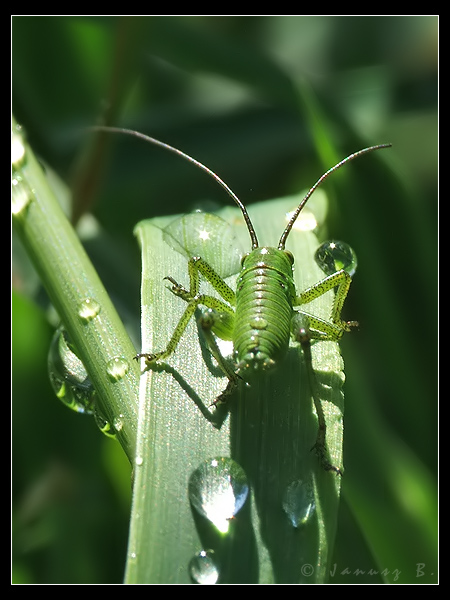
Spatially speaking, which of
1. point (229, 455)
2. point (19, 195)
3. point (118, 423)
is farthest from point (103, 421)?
point (19, 195)

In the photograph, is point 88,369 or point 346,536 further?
point 346,536

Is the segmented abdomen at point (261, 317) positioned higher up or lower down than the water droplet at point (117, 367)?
higher up

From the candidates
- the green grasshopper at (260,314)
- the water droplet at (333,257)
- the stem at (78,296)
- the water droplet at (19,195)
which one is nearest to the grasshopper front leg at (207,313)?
the green grasshopper at (260,314)

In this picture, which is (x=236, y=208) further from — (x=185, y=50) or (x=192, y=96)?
(x=192, y=96)

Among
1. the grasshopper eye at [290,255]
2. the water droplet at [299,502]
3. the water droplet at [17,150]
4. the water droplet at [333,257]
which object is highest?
the water droplet at [17,150]

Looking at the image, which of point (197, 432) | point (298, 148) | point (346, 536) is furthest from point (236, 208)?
point (346, 536)

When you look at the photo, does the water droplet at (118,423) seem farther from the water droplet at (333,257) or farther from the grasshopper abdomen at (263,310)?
the water droplet at (333,257)

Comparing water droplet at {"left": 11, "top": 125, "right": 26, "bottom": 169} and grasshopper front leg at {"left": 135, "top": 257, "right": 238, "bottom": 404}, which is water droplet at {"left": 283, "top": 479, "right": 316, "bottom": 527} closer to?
grasshopper front leg at {"left": 135, "top": 257, "right": 238, "bottom": 404}
